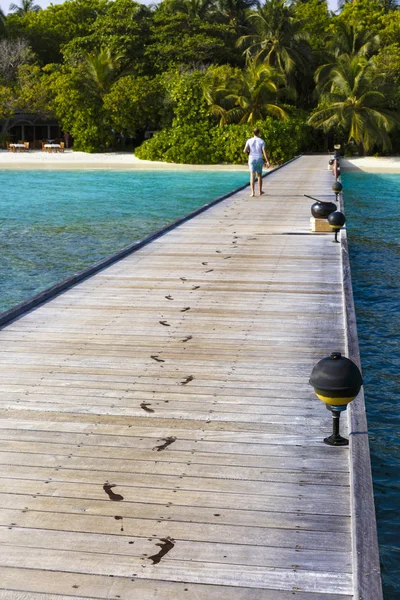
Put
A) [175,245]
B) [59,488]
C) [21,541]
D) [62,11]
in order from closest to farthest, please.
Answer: [21,541]
[59,488]
[175,245]
[62,11]

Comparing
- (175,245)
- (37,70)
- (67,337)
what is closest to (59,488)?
(67,337)

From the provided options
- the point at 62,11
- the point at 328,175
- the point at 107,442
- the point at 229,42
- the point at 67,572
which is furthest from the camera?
the point at 62,11

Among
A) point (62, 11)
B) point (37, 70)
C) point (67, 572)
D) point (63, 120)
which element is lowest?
point (67, 572)

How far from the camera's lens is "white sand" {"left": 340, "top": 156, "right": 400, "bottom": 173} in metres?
37.9

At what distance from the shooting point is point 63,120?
4638 cm

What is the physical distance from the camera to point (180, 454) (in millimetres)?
4965

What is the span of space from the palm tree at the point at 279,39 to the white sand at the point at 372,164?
7.36 metres

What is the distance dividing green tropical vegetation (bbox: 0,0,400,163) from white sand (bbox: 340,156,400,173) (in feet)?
2.41

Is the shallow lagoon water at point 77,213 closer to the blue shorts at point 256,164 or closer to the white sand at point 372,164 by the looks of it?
the blue shorts at point 256,164

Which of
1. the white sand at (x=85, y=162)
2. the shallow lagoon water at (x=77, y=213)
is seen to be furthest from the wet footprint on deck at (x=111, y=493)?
the white sand at (x=85, y=162)

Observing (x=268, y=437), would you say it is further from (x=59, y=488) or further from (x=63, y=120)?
(x=63, y=120)

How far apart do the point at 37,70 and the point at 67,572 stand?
48.7m

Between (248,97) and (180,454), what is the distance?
37.0m

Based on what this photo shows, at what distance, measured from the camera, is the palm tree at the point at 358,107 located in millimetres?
39000
